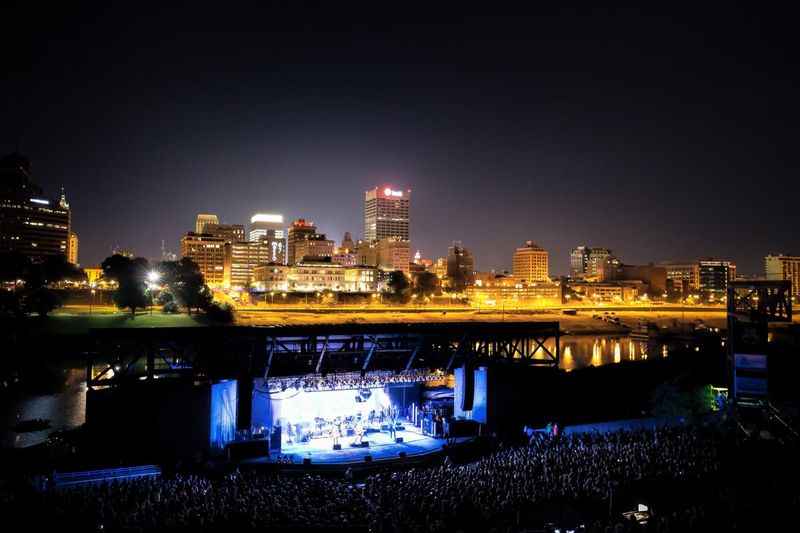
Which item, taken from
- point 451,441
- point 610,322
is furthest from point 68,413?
point 610,322

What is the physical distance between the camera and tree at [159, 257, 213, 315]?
84062mm

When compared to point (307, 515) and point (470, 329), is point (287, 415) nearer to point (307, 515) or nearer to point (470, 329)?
point (470, 329)

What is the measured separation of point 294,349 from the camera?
26.1m

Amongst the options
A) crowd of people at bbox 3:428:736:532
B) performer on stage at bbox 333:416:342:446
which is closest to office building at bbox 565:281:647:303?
performer on stage at bbox 333:416:342:446

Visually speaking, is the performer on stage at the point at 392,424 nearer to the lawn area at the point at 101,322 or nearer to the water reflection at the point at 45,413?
the water reflection at the point at 45,413

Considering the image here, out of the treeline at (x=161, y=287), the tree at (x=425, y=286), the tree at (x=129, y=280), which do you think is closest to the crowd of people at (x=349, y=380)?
the tree at (x=129, y=280)

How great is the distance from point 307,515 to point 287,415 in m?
10.8

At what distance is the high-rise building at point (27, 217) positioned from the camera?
144 m

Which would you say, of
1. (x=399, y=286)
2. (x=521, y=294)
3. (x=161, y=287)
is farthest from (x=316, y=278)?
(x=161, y=287)

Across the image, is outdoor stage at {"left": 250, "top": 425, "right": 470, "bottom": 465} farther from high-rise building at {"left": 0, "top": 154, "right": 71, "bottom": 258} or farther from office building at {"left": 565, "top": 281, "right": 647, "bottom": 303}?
office building at {"left": 565, "top": 281, "right": 647, "bottom": 303}

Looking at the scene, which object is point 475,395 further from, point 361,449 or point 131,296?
point 131,296

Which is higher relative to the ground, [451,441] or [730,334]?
[730,334]

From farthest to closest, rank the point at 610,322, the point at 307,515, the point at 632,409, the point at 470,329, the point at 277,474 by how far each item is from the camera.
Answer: the point at 610,322, the point at 632,409, the point at 470,329, the point at 277,474, the point at 307,515

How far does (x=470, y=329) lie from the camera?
25.7 m
